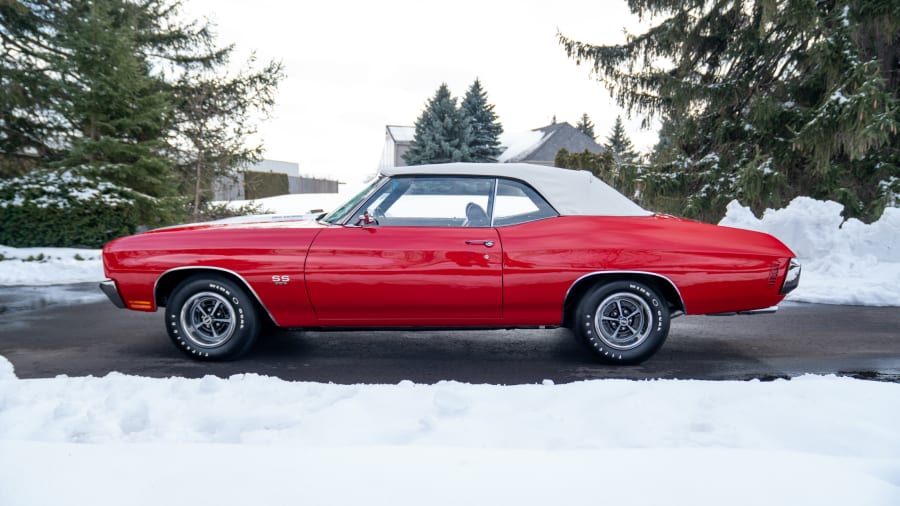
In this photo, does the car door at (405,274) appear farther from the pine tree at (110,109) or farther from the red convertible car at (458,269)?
the pine tree at (110,109)

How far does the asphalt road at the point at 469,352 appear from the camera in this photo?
4223 millimetres

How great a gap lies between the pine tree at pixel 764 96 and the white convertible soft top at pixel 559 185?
25.3ft

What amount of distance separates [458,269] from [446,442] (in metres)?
1.57

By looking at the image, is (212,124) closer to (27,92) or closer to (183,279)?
(27,92)

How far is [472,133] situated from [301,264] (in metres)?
34.3

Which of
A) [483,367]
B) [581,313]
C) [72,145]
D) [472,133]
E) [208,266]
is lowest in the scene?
[483,367]

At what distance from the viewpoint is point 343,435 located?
2.96 m

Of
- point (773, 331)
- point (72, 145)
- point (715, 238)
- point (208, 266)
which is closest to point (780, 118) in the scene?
point (773, 331)

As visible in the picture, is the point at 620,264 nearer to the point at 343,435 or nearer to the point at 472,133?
the point at 343,435

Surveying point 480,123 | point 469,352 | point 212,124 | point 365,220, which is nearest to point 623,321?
point 469,352

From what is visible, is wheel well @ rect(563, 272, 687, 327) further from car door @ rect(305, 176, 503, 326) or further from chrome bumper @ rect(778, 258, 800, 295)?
chrome bumper @ rect(778, 258, 800, 295)

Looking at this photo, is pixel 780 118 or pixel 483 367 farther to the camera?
pixel 780 118

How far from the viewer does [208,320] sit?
4.49 metres

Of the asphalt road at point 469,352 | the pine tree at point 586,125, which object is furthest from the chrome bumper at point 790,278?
the pine tree at point 586,125
